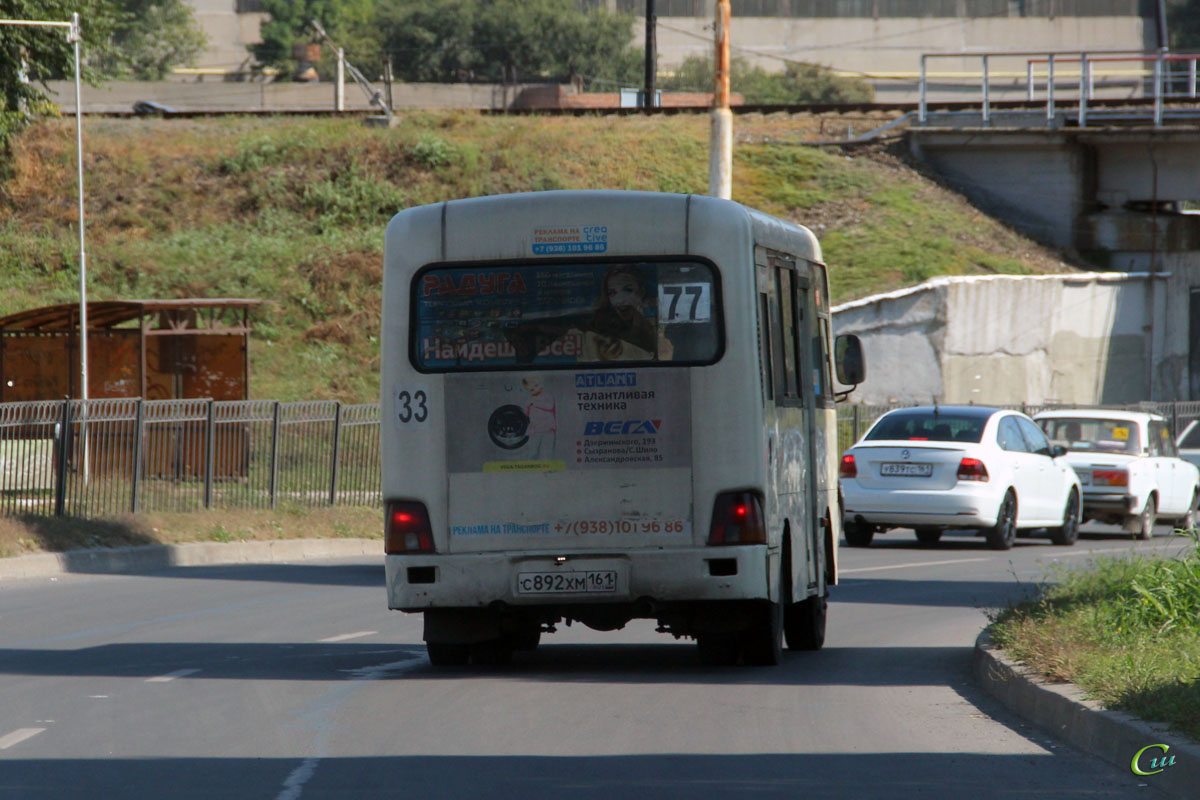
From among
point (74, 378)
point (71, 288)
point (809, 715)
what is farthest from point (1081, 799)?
point (71, 288)

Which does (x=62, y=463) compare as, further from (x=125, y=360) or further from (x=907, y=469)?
(x=125, y=360)

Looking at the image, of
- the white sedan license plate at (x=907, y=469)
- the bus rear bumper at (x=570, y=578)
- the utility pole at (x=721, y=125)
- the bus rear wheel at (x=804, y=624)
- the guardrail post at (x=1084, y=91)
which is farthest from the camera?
the guardrail post at (x=1084, y=91)

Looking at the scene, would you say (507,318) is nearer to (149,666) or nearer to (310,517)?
(149,666)

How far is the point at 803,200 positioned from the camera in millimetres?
44938

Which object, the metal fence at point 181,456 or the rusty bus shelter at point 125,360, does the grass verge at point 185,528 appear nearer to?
the metal fence at point 181,456

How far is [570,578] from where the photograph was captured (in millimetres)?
9922

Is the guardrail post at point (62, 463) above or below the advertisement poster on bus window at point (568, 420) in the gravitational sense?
below

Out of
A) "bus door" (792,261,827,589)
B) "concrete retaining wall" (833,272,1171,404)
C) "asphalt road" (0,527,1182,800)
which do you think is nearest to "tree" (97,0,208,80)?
"concrete retaining wall" (833,272,1171,404)

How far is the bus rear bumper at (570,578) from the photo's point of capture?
9.86 m

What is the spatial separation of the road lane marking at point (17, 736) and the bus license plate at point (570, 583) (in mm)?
2771

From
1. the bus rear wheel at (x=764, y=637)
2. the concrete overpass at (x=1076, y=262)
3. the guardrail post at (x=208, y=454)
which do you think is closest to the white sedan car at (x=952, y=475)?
the guardrail post at (x=208, y=454)

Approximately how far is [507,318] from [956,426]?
1242 cm

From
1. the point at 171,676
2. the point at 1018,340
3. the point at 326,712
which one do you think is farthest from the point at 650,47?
the point at 326,712

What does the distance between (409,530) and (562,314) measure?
4.91ft
